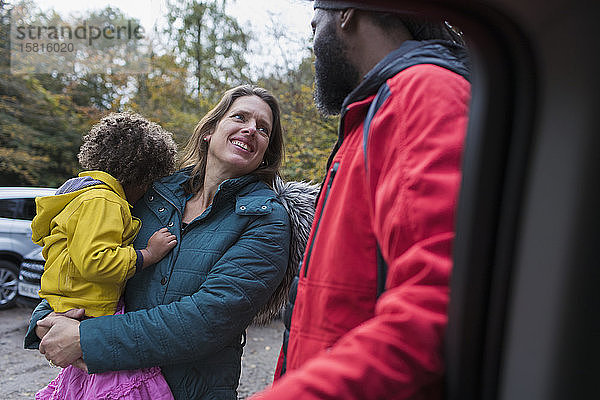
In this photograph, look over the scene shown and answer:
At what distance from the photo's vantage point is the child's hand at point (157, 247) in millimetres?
2205

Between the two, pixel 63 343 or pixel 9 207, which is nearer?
pixel 63 343

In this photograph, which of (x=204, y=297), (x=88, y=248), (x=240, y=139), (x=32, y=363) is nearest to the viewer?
(x=204, y=297)

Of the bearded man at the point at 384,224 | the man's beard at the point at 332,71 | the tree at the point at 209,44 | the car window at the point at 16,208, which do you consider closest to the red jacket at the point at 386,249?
the bearded man at the point at 384,224

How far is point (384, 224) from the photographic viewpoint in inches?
38.4

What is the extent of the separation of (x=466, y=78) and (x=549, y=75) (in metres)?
0.28

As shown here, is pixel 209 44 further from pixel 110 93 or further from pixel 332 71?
pixel 332 71

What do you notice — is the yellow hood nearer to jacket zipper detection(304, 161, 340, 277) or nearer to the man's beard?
the man's beard

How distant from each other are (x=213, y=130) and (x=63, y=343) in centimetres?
119

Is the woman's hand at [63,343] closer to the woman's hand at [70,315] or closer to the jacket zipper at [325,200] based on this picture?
A: the woman's hand at [70,315]

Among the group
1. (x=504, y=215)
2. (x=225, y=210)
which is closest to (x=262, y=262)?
(x=225, y=210)

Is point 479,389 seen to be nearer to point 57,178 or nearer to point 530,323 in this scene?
point 530,323

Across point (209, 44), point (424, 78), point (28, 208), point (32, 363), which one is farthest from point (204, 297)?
point (209, 44)

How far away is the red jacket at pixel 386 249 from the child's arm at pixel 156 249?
1.12 m

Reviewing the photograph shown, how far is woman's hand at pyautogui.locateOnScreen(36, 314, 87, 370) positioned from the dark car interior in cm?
163
